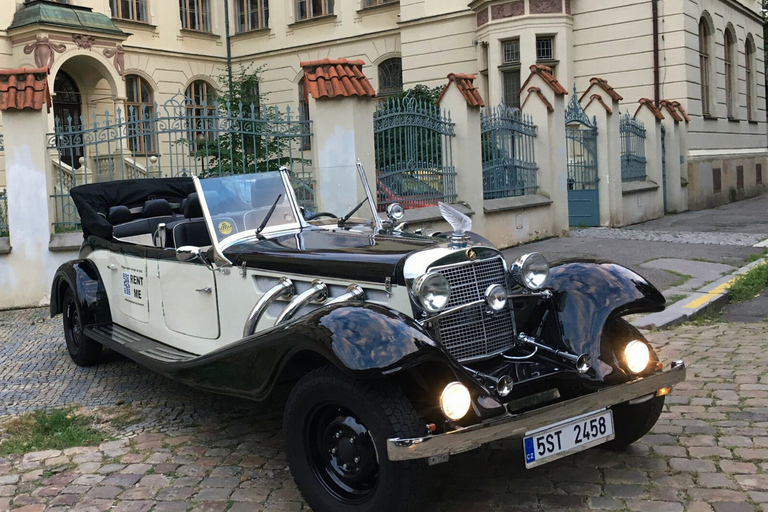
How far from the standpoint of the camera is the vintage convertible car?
331 centimetres

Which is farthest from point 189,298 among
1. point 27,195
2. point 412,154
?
point 412,154

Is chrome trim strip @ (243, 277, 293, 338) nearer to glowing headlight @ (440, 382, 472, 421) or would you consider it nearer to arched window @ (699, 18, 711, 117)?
glowing headlight @ (440, 382, 472, 421)

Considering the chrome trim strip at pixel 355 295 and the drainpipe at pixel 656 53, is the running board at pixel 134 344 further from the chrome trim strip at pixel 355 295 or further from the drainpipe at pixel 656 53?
the drainpipe at pixel 656 53

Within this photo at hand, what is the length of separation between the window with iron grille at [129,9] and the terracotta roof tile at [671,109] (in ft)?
52.3

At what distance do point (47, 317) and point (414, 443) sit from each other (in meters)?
7.28

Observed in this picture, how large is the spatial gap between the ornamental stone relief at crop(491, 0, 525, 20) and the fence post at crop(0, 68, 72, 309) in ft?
43.6

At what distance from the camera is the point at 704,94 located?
22.3 meters

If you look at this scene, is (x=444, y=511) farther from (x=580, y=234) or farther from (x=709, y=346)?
(x=580, y=234)

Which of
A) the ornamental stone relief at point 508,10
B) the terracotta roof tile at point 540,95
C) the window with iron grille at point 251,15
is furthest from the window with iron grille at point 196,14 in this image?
the terracotta roof tile at point 540,95

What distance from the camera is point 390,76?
994 inches

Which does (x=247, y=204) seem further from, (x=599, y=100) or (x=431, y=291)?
(x=599, y=100)

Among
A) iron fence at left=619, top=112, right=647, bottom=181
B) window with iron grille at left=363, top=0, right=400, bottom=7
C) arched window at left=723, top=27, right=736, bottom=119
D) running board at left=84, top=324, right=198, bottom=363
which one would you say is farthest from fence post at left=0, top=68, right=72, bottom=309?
arched window at left=723, top=27, right=736, bottom=119

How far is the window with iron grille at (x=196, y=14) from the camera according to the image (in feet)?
86.4

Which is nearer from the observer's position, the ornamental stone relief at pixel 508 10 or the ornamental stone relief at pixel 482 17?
the ornamental stone relief at pixel 508 10
